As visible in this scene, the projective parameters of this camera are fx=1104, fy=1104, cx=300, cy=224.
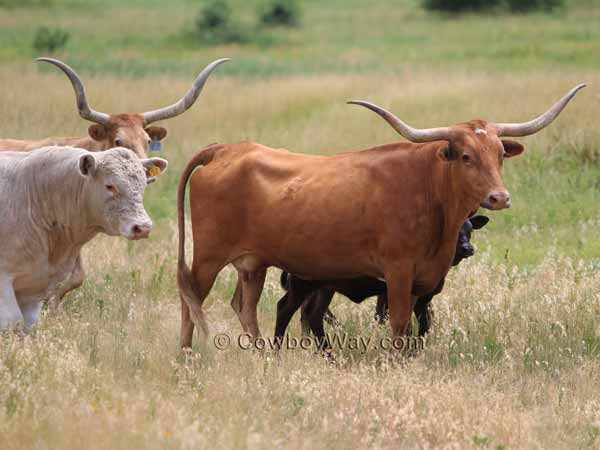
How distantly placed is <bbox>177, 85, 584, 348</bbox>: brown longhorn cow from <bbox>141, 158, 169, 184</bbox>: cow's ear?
13.2 inches

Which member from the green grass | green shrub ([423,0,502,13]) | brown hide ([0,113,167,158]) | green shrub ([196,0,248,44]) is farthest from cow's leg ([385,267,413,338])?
green shrub ([423,0,502,13])

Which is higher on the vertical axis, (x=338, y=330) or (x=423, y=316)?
(x=423, y=316)

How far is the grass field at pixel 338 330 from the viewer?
526cm

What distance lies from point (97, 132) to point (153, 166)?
6.39 feet

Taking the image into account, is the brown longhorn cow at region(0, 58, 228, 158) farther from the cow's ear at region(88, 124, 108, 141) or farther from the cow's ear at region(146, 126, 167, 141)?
the cow's ear at region(146, 126, 167, 141)

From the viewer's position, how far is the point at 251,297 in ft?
24.2

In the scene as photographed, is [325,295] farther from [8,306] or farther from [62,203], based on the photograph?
[8,306]

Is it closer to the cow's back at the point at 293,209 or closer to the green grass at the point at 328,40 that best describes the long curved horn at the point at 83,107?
the cow's back at the point at 293,209

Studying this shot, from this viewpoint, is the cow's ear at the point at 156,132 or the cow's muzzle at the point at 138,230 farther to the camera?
the cow's ear at the point at 156,132

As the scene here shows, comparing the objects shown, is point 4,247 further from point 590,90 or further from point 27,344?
point 590,90

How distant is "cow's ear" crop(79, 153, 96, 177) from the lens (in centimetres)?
642

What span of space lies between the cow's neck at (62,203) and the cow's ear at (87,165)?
0.33 ft

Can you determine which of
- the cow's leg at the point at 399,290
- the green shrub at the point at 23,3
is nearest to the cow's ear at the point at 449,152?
the cow's leg at the point at 399,290

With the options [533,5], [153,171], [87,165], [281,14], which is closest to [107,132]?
[153,171]
